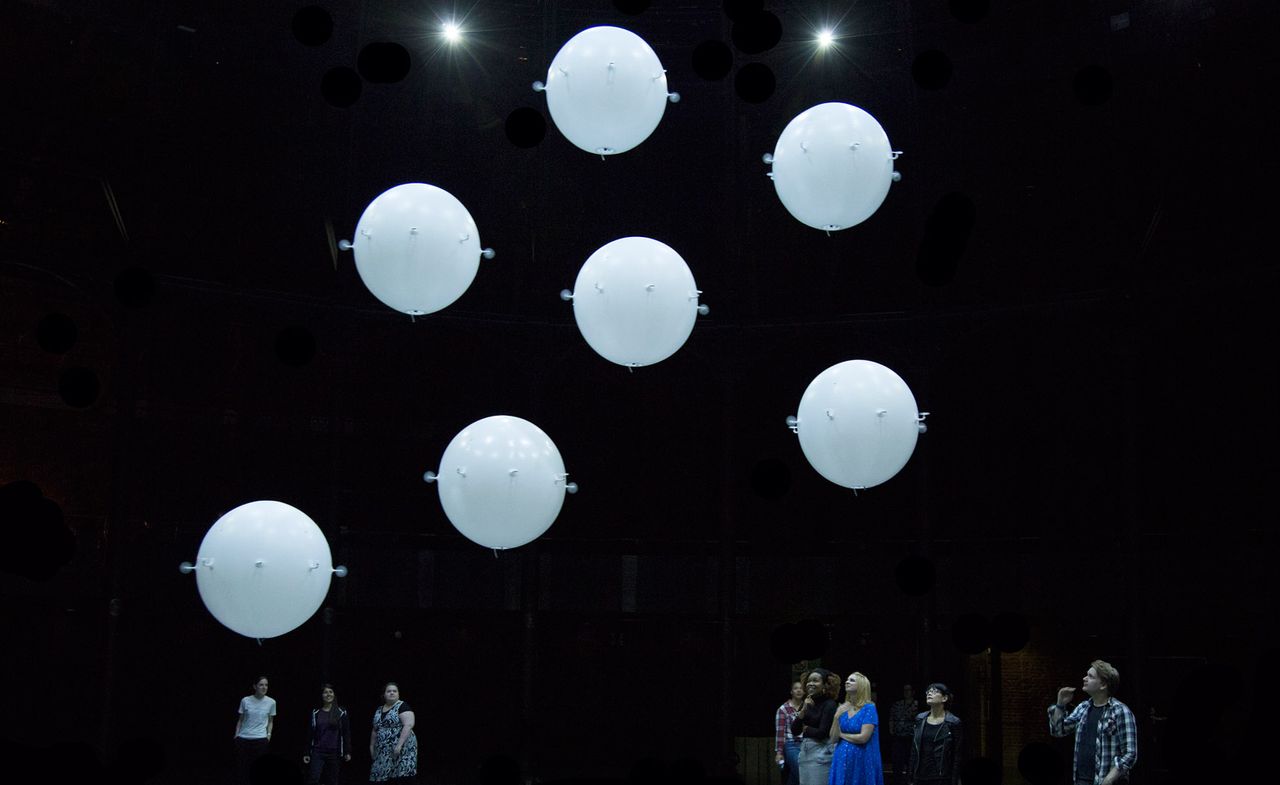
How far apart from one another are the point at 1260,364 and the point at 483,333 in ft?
26.5

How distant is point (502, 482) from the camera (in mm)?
5441

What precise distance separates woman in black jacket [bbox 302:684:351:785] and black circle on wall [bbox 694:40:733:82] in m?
7.20

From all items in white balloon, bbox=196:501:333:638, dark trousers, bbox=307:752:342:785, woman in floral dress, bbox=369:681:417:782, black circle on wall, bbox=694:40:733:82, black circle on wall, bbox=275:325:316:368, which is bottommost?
dark trousers, bbox=307:752:342:785

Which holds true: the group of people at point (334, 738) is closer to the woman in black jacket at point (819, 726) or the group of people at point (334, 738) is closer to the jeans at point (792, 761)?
the jeans at point (792, 761)

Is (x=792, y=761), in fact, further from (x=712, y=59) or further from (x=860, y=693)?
(x=712, y=59)

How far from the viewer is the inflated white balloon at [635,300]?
5.59 metres

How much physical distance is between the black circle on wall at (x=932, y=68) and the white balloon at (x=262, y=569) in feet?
10.4

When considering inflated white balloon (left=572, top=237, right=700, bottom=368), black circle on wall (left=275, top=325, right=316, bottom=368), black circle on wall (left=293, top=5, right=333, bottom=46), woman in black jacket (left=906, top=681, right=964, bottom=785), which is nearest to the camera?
black circle on wall (left=293, top=5, right=333, bottom=46)

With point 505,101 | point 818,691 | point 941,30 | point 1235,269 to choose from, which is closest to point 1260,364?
point 1235,269

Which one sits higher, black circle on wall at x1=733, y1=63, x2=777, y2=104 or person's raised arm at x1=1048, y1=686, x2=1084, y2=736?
black circle on wall at x1=733, y1=63, x2=777, y2=104

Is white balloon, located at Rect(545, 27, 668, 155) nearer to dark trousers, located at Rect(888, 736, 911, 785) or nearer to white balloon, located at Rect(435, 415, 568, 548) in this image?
white balloon, located at Rect(435, 415, 568, 548)

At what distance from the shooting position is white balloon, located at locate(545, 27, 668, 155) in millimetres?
5699

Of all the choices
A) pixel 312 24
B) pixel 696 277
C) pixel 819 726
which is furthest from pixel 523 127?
pixel 696 277

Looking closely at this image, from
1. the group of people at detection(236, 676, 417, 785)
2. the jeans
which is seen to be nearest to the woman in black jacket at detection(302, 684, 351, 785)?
the group of people at detection(236, 676, 417, 785)
